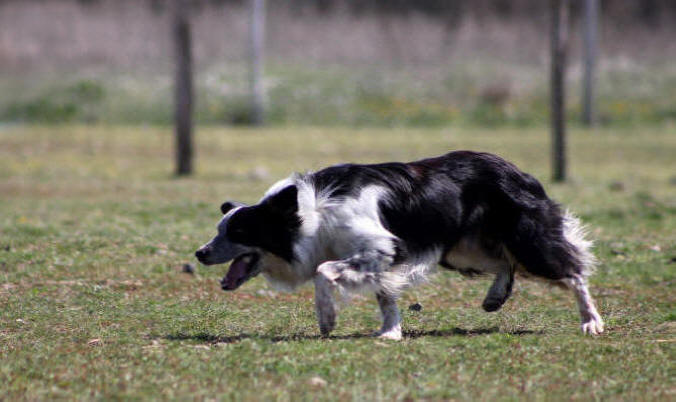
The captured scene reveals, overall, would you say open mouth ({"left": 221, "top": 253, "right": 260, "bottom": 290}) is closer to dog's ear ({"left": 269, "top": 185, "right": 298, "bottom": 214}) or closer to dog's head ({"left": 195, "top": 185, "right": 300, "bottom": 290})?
dog's head ({"left": 195, "top": 185, "right": 300, "bottom": 290})

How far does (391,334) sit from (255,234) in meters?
1.29

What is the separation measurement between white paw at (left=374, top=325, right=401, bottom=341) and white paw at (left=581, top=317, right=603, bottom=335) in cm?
150

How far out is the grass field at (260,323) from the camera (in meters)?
6.21

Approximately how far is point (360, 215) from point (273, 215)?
0.66 meters

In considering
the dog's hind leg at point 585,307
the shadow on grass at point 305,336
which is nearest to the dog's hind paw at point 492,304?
the shadow on grass at point 305,336

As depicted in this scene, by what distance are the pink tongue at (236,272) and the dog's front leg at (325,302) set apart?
2.11ft

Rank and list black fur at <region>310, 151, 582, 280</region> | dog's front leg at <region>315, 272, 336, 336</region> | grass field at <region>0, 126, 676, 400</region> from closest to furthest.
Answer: grass field at <region>0, 126, 676, 400</region> → dog's front leg at <region>315, 272, 336, 336</region> → black fur at <region>310, 151, 582, 280</region>

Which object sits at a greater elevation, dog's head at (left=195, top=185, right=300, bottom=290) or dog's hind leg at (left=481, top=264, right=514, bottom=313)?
dog's head at (left=195, top=185, right=300, bottom=290)

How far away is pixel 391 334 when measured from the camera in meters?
7.68

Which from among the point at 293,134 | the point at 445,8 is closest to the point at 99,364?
the point at 293,134

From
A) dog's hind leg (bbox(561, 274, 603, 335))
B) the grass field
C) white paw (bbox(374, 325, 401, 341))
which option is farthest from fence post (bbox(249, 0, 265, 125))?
white paw (bbox(374, 325, 401, 341))

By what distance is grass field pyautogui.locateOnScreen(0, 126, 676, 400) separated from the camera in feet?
20.4

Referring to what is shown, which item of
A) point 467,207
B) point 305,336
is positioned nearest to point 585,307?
point 467,207

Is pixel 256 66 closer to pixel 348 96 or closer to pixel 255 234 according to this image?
pixel 348 96
